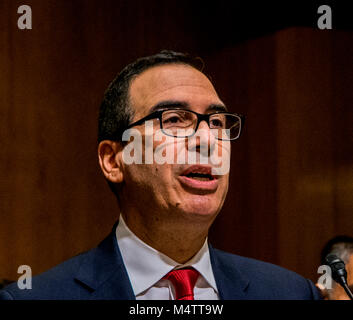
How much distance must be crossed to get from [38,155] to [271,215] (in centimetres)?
89

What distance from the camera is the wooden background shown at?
1.56m

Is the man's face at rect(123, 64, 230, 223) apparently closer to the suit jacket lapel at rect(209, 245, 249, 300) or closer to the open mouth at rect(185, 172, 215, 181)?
the open mouth at rect(185, 172, 215, 181)

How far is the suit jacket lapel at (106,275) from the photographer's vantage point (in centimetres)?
115

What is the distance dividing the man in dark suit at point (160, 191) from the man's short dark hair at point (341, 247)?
1.42 feet

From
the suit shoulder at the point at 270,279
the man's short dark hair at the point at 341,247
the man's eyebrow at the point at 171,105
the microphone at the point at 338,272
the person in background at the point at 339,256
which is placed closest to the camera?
the microphone at the point at 338,272

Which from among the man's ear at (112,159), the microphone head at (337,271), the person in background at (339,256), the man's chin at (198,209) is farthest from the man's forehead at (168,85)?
the person in background at (339,256)

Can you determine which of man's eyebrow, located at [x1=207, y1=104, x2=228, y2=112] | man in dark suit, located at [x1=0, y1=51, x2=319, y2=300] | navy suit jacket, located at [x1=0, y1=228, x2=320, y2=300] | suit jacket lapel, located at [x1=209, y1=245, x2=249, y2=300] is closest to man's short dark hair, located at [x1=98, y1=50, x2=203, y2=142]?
man in dark suit, located at [x1=0, y1=51, x2=319, y2=300]

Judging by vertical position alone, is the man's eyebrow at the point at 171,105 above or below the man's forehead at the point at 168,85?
below

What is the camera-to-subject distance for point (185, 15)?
5.40ft

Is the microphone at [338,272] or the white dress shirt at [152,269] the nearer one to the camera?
the microphone at [338,272]

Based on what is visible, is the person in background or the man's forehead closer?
the man's forehead

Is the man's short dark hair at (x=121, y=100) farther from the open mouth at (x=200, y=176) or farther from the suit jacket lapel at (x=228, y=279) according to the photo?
the suit jacket lapel at (x=228, y=279)

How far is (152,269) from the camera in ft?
3.94

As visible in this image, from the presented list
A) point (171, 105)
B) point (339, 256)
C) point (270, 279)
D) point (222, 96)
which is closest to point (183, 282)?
point (270, 279)
